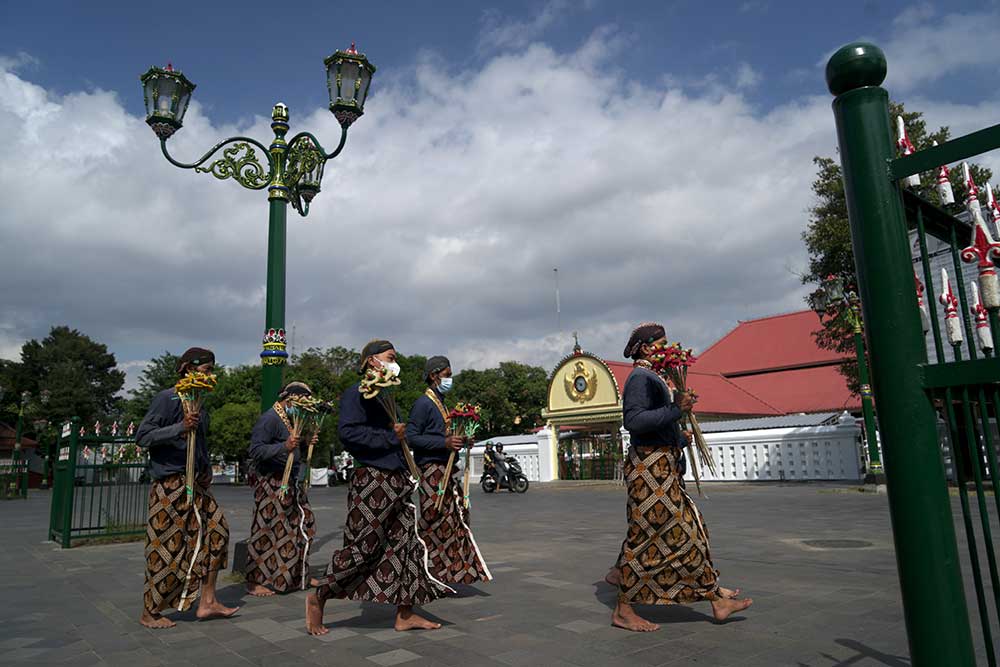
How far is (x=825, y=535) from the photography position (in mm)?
8391

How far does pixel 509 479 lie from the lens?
21797mm

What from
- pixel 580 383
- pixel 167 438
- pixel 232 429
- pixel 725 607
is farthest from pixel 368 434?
pixel 232 429

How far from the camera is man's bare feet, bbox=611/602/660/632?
4.23 metres

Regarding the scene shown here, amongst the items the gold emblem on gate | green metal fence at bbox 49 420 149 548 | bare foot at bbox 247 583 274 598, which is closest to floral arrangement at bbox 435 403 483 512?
bare foot at bbox 247 583 274 598

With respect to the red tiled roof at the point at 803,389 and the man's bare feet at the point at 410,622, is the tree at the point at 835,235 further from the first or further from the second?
the man's bare feet at the point at 410,622

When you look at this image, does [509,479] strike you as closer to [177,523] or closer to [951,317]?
[177,523]

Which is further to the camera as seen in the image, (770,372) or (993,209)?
(770,372)

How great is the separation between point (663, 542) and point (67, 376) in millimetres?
54679

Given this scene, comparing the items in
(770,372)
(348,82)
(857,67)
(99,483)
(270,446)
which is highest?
(348,82)

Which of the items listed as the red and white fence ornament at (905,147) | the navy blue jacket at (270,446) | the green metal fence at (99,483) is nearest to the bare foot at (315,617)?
the navy blue jacket at (270,446)

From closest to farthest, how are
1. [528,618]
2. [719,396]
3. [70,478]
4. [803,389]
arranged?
[528,618]
[70,478]
[719,396]
[803,389]

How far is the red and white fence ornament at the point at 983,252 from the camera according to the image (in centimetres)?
199

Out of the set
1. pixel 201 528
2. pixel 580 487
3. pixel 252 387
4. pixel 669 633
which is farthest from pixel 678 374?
pixel 252 387

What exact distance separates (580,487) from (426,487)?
1766cm
